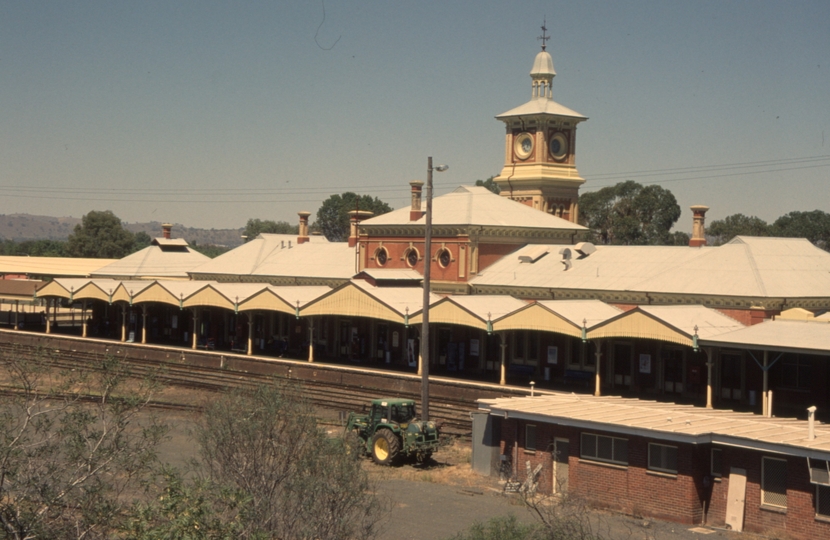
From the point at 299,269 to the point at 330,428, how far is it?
2576 centimetres

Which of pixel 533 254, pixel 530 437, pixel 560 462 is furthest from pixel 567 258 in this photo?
pixel 560 462

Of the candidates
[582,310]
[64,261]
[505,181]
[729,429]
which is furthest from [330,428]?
[64,261]

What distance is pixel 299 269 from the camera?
60.7m

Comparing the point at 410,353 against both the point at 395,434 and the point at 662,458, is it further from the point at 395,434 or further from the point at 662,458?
the point at 662,458

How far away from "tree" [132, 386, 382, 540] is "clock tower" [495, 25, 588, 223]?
1712 inches

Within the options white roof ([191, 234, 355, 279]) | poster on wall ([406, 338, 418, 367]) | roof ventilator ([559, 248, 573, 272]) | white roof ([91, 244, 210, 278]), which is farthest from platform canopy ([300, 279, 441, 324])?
white roof ([91, 244, 210, 278])

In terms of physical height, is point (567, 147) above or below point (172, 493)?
above

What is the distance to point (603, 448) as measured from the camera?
84.1 feet

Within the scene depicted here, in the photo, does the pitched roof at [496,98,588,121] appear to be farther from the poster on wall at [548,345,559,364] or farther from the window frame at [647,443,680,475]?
the window frame at [647,443,680,475]

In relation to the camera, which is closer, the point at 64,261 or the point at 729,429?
the point at 729,429

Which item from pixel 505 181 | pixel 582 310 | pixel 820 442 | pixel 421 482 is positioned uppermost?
pixel 505 181

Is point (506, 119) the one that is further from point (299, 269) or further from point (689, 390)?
point (689, 390)

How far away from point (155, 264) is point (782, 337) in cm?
4836

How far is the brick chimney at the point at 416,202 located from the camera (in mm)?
53906
